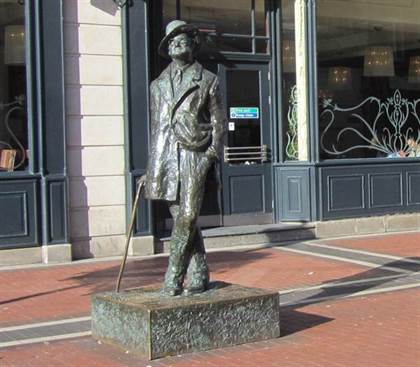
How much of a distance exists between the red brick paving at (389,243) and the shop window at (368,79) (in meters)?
1.54

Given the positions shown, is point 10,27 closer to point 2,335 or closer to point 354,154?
point 2,335

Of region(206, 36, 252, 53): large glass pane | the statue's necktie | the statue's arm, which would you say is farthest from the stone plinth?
region(206, 36, 252, 53): large glass pane

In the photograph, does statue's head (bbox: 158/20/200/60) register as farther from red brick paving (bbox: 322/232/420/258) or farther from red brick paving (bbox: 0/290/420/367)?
red brick paving (bbox: 322/232/420/258)

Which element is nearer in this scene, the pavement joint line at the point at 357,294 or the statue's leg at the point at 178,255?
the statue's leg at the point at 178,255

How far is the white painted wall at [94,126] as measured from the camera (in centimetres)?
1020

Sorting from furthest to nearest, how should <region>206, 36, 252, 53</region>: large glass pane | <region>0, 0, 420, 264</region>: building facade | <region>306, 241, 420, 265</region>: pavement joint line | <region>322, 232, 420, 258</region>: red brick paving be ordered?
<region>206, 36, 252, 53</region>: large glass pane → <region>322, 232, 420, 258</region>: red brick paving → <region>0, 0, 420, 264</region>: building facade → <region>306, 241, 420, 265</region>: pavement joint line

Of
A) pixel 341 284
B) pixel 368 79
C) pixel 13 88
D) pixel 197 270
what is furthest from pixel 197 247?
pixel 368 79

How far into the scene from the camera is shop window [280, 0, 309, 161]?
12211mm

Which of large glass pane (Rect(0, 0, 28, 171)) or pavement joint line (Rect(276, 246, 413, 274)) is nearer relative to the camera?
pavement joint line (Rect(276, 246, 413, 274))

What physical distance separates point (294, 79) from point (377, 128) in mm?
1849

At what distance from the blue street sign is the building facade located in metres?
0.02

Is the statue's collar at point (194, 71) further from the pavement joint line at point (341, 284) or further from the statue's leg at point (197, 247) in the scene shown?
the pavement joint line at point (341, 284)

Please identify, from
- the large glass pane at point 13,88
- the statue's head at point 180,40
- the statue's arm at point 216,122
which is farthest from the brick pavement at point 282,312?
the statue's head at point 180,40

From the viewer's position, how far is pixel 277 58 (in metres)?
12.2
